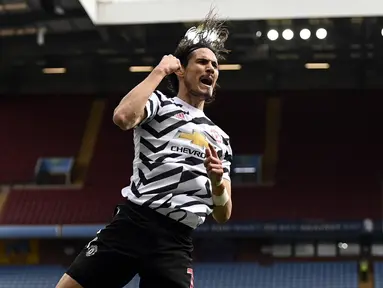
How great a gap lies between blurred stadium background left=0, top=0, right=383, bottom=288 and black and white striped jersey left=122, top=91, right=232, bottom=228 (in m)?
11.7

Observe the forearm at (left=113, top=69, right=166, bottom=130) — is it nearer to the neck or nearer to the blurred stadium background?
the neck

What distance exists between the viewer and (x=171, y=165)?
3684mm

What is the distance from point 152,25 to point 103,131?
15.5ft

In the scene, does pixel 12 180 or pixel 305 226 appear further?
pixel 12 180

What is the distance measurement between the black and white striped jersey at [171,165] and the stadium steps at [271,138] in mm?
15342

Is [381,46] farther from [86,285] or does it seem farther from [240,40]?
[86,285]

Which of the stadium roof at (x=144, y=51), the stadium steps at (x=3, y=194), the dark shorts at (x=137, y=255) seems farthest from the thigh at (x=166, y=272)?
the stadium steps at (x=3, y=194)

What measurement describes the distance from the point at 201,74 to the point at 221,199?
61cm

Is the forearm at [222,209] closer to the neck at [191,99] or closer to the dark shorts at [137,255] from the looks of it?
the dark shorts at [137,255]

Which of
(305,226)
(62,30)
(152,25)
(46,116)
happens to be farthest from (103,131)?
(305,226)

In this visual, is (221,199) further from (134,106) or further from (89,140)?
(89,140)

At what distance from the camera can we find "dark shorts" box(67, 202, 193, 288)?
11.9ft

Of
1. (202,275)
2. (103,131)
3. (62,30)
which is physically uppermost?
(62,30)

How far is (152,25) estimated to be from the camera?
56.0 feet
